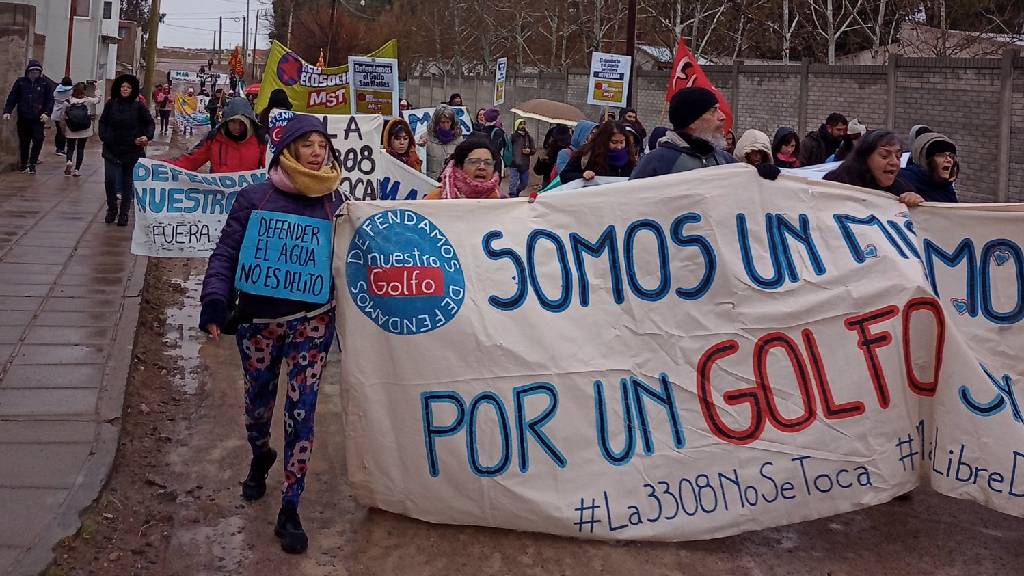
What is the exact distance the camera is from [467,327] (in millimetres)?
4617

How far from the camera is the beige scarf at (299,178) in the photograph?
4461mm

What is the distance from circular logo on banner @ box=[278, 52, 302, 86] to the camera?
583 inches

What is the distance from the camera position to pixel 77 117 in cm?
1609

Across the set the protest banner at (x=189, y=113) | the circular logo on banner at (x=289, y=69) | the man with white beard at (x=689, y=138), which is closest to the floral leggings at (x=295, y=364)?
the man with white beard at (x=689, y=138)

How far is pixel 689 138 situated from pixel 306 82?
1045 cm

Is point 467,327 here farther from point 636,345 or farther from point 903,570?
point 903,570

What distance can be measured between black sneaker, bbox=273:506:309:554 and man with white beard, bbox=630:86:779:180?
7.32 feet

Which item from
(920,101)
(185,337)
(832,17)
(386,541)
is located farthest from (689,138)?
(832,17)

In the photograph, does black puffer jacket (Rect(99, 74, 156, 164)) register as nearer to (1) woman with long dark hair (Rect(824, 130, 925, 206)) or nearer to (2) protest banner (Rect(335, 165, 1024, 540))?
(2) protest banner (Rect(335, 165, 1024, 540))

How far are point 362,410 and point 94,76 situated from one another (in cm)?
3530

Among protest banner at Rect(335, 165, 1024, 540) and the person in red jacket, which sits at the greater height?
the person in red jacket

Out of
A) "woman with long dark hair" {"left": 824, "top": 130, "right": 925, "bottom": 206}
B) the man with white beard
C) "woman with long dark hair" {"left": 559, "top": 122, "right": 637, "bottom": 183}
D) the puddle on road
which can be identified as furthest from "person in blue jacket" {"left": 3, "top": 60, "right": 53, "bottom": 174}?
"woman with long dark hair" {"left": 824, "top": 130, "right": 925, "bottom": 206}

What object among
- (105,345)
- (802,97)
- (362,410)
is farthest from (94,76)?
(362,410)

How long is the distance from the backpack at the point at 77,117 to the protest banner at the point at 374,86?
14.5ft
